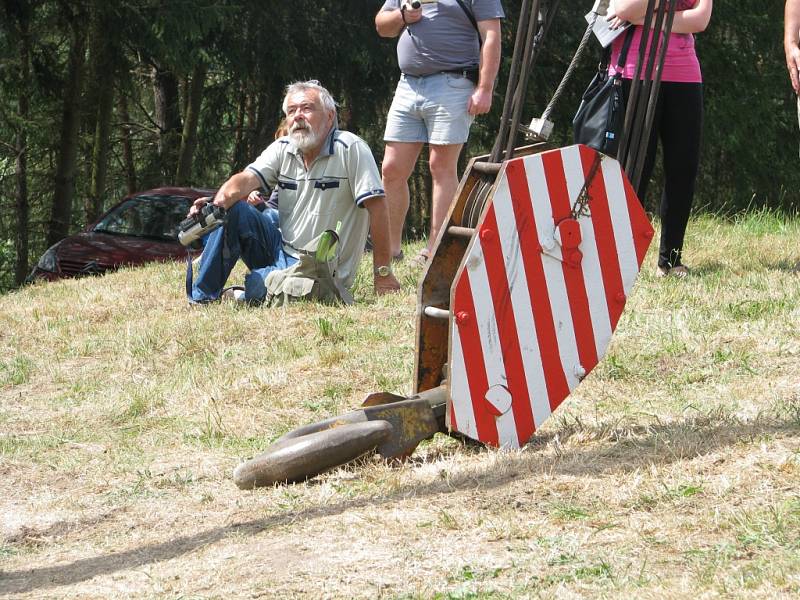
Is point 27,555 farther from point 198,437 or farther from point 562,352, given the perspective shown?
point 562,352

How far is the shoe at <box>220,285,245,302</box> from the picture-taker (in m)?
7.35

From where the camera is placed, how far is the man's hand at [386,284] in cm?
721

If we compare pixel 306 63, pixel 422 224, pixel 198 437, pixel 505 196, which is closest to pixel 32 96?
pixel 306 63

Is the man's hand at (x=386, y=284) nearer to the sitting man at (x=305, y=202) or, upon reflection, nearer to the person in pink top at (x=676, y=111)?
the sitting man at (x=305, y=202)

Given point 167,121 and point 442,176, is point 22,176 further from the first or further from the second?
point 442,176

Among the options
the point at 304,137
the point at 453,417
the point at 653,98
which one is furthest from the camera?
the point at 304,137

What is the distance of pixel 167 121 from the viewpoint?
818 inches

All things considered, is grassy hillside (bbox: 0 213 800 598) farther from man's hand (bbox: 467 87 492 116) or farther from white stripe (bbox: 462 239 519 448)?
man's hand (bbox: 467 87 492 116)

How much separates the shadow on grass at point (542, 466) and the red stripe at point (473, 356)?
143 mm

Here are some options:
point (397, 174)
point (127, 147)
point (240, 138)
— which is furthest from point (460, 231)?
point (127, 147)

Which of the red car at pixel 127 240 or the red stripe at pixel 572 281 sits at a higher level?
the red stripe at pixel 572 281

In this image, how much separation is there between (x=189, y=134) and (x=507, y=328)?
15.9 m

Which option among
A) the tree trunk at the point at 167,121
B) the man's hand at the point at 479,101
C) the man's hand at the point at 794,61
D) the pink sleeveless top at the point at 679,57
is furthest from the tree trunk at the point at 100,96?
the man's hand at the point at 794,61

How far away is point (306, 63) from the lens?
54.0 ft
